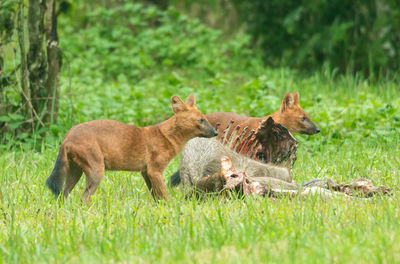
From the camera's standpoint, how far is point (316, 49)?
12273 mm

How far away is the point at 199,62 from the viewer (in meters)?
13.1

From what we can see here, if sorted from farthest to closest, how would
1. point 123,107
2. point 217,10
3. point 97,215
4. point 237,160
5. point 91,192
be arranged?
point 217,10, point 123,107, point 237,160, point 91,192, point 97,215

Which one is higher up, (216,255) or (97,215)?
(216,255)

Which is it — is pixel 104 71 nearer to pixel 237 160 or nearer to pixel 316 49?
pixel 316 49

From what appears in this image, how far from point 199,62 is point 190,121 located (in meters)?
7.62

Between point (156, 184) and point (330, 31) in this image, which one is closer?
point (156, 184)

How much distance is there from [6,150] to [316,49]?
275 inches

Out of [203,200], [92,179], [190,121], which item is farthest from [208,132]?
[92,179]

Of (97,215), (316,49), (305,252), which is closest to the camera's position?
(305,252)

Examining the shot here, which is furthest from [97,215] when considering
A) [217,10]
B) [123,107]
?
[217,10]

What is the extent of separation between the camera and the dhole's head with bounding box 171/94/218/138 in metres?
5.55

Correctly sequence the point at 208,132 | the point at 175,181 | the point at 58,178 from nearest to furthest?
the point at 58,178
the point at 208,132
the point at 175,181

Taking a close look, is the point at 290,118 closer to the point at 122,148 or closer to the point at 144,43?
the point at 122,148

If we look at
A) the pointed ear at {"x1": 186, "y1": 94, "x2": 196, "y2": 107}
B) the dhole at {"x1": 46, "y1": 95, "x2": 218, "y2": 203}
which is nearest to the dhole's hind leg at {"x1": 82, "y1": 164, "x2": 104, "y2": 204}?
the dhole at {"x1": 46, "y1": 95, "x2": 218, "y2": 203}
